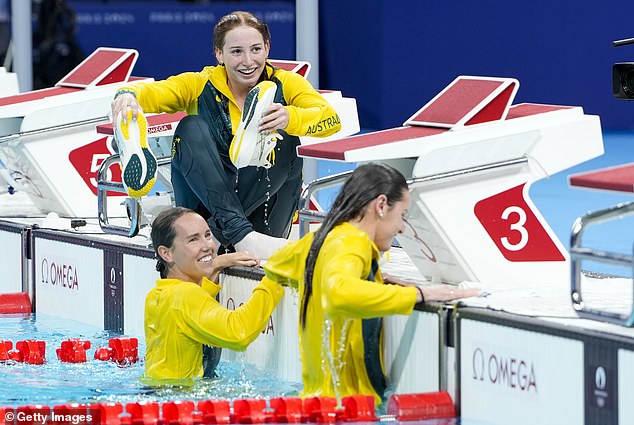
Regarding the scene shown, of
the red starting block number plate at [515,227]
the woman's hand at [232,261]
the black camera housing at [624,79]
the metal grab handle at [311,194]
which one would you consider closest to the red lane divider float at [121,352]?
the woman's hand at [232,261]

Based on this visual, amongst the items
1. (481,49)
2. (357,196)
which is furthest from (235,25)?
(481,49)

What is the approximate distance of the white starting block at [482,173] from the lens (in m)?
4.83

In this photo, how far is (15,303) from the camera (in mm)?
6914

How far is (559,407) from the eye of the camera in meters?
4.08

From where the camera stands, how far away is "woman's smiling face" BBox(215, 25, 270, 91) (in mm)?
5414

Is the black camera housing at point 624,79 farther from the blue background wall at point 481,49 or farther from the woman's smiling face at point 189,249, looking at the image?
the blue background wall at point 481,49

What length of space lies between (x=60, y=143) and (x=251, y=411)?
10.2ft

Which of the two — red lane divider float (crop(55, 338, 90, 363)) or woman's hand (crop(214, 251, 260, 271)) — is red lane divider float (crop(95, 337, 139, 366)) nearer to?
red lane divider float (crop(55, 338, 90, 363))

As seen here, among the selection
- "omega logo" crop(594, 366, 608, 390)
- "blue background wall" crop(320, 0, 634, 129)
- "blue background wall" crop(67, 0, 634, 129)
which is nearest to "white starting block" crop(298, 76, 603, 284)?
"omega logo" crop(594, 366, 608, 390)

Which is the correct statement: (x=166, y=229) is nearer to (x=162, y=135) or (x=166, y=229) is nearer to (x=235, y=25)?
(x=235, y=25)

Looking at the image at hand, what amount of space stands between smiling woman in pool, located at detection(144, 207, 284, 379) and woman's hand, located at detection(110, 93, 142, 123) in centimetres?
53

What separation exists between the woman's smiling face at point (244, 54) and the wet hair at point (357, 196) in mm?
1206

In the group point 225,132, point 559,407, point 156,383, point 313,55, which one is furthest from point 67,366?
point 313,55

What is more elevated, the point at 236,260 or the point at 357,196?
the point at 357,196
